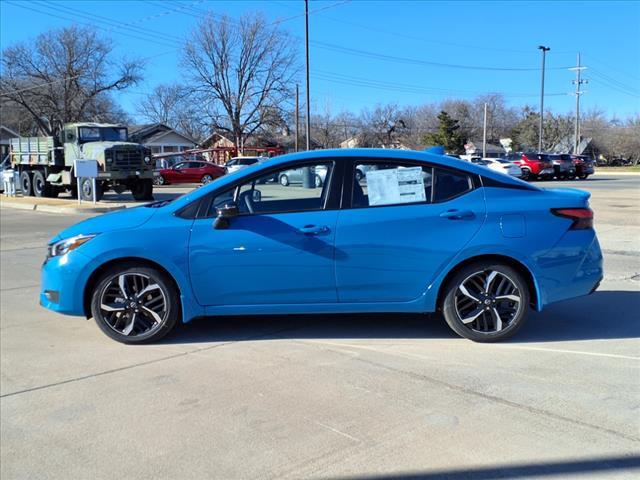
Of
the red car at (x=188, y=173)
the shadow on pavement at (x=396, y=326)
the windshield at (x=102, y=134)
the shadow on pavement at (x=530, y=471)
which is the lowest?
the shadow on pavement at (x=530, y=471)

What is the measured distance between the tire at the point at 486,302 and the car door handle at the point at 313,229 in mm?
1144

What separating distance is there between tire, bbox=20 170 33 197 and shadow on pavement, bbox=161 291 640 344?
2293 cm

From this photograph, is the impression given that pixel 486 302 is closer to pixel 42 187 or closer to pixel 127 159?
pixel 127 159

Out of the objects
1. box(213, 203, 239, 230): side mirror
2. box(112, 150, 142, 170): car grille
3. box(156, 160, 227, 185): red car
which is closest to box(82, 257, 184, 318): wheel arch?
box(213, 203, 239, 230): side mirror

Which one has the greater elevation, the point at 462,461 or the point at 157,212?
the point at 157,212

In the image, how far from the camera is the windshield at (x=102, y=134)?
2219 cm

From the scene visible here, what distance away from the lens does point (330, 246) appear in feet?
15.3

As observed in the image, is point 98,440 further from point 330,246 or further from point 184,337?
point 330,246

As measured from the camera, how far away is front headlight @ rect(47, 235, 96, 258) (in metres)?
4.77

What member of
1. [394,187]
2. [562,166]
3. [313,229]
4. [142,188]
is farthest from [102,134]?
[562,166]

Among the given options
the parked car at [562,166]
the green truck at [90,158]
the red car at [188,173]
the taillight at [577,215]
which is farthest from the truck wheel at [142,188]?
the parked car at [562,166]

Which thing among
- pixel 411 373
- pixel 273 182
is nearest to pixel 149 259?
pixel 273 182

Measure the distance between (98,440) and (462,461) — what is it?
204 centimetres

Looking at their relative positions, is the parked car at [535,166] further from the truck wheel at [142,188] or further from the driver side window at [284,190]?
the driver side window at [284,190]
